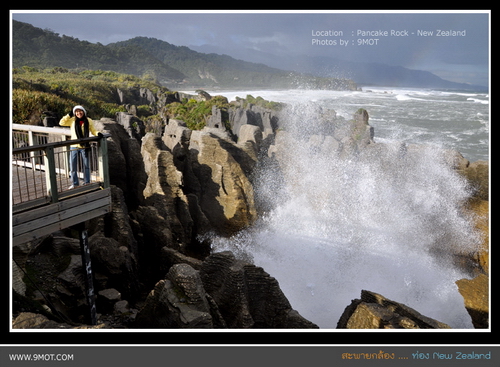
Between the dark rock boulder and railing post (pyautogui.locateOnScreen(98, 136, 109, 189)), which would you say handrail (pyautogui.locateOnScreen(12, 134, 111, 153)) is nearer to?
railing post (pyautogui.locateOnScreen(98, 136, 109, 189))

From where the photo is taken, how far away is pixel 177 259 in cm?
797

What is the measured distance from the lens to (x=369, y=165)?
1473cm

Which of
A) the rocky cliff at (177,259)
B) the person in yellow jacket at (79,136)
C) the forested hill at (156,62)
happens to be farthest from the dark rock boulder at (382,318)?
the forested hill at (156,62)

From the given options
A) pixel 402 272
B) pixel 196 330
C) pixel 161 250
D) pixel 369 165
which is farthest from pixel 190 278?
pixel 369 165

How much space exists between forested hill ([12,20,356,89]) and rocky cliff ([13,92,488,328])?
10.8m

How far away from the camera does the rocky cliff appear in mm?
5438

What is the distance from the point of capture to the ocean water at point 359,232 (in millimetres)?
9648

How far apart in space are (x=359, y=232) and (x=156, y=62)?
28.9m

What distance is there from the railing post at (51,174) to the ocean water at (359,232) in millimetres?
5544

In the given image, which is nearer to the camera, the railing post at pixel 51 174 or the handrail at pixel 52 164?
the handrail at pixel 52 164

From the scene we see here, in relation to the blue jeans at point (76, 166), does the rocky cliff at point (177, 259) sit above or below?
below

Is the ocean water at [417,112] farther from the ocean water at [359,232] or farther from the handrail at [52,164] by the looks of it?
the handrail at [52,164]

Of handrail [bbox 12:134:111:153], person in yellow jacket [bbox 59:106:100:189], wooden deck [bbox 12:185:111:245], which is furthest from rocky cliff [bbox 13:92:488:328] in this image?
handrail [bbox 12:134:111:153]

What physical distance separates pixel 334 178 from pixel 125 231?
8408 mm
